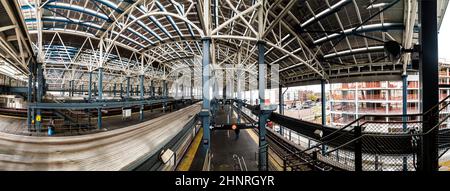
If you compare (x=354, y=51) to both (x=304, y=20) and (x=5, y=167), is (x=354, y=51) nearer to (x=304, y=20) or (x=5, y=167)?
(x=304, y=20)

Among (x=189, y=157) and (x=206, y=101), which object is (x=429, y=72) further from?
(x=189, y=157)

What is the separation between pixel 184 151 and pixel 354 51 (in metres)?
10.9

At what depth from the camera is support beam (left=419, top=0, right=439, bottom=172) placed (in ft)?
9.87

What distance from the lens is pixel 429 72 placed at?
10.2 feet

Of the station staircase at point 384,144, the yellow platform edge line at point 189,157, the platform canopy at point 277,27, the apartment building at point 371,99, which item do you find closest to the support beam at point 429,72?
the station staircase at point 384,144

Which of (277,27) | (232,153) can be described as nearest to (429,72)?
(277,27)

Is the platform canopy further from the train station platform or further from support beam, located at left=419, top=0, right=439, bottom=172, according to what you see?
the train station platform

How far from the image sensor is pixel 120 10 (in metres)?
10.0

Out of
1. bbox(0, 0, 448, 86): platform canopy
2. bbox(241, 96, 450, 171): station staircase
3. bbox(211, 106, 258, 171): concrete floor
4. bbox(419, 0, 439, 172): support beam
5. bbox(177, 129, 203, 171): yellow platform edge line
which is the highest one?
bbox(0, 0, 448, 86): platform canopy

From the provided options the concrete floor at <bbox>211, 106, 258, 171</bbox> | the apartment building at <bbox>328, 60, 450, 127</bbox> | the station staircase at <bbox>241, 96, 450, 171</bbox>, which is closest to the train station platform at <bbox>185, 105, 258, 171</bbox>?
the concrete floor at <bbox>211, 106, 258, 171</bbox>

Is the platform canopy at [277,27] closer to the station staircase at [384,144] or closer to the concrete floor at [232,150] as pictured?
the station staircase at [384,144]

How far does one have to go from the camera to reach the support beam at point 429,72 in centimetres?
301
